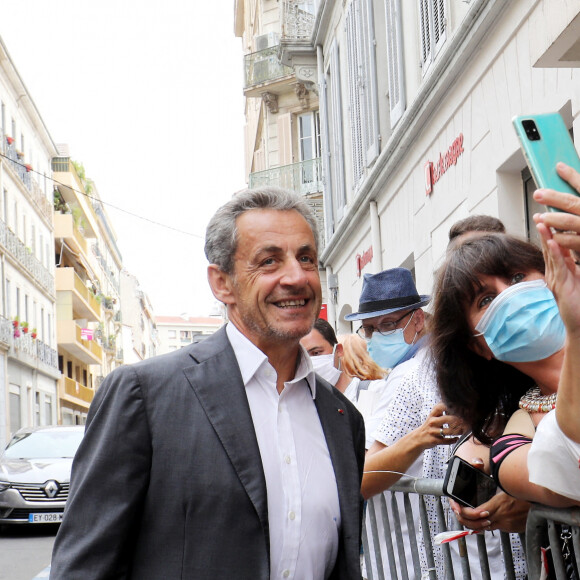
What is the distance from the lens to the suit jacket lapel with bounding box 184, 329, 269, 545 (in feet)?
8.22

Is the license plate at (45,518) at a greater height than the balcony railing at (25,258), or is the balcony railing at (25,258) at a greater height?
the balcony railing at (25,258)

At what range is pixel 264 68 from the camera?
2789cm

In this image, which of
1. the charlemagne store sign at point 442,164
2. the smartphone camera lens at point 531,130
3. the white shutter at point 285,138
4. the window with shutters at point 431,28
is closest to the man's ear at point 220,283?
the smartphone camera lens at point 531,130

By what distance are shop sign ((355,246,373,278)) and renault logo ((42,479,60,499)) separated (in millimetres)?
5695

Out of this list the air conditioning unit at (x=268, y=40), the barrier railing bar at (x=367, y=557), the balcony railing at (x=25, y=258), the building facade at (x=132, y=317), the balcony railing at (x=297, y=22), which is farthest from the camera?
the building facade at (x=132, y=317)

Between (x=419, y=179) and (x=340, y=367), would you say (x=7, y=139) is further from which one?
(x=340, y=367)

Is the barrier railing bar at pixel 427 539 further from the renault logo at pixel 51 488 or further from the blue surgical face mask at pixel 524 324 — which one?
the renault logo at pixel 51 488

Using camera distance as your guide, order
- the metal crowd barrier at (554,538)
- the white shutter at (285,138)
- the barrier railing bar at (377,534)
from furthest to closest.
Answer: the white shutter at (285,138)
the barrier railing bar at (377,534)
the metal crowd barrier at (554,538)

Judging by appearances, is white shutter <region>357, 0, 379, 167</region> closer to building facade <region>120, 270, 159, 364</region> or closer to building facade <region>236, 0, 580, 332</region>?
building facade <region>236, 0, 580, 332</region>

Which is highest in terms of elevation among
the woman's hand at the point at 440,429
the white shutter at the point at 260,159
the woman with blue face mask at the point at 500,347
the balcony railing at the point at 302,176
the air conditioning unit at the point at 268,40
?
the air conditioning unit at the point at 268,40

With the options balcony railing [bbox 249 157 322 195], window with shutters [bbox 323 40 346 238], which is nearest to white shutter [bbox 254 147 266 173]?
balcony railing [bbox 249 157 322 195]

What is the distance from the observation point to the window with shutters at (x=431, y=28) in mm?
9562

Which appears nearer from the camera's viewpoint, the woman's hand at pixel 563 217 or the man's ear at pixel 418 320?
the woman's hand at pixel 563 217

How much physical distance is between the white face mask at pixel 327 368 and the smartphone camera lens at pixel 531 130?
4.02 m
